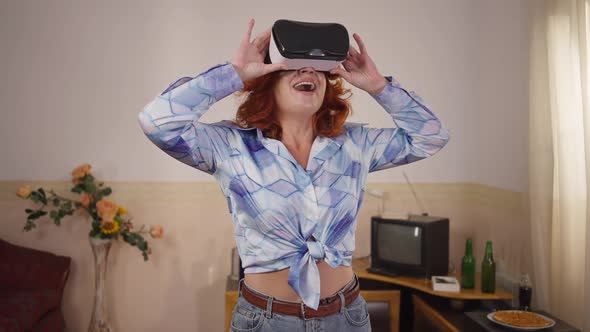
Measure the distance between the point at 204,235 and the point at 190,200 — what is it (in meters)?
0.24

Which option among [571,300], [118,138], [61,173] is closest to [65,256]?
[61,173]

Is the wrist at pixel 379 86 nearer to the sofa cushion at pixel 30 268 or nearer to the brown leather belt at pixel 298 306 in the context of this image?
the brown leather belt at pixel 298 306

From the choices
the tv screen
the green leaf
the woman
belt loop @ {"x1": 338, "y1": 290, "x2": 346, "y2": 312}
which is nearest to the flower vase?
→ the green leaf

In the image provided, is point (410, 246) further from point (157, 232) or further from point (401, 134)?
point (401, 134)

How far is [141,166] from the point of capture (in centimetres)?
389

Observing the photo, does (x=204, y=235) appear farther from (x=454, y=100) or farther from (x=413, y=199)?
(x=454, y=100)

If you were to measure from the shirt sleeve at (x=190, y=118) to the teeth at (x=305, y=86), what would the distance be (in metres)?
0.15

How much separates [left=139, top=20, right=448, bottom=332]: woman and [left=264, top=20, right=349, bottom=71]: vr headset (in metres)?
0.06

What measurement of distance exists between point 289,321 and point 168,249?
2.58m

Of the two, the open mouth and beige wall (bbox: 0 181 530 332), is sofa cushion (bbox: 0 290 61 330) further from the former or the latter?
the open mouth

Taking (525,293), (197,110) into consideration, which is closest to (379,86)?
(197,110)

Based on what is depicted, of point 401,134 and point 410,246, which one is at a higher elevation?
point 401,134

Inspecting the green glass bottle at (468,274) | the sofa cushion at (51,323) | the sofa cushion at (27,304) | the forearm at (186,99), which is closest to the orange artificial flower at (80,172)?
the sofa cushion at (27,304)

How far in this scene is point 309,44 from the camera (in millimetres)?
1443
